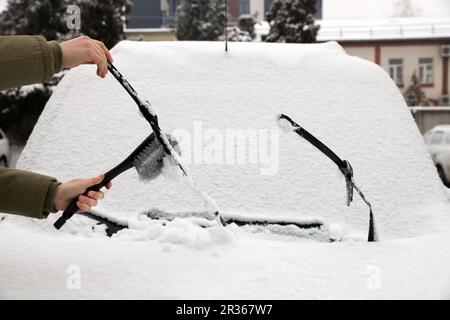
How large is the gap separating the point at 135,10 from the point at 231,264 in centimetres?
1603

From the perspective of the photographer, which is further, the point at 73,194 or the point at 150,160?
the point at 150,160

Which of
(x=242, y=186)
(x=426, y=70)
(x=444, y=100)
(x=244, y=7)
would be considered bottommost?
(x=444, y=100)

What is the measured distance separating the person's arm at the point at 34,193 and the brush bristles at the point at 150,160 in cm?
20

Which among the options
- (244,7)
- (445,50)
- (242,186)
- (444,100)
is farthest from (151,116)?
(445,50)

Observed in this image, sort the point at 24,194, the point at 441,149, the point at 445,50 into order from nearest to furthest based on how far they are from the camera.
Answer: the point at 24,194 → the point at 441,149 → the point at 445,50

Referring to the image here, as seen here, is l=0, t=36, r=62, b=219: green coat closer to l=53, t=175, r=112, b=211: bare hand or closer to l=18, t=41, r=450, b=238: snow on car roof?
l=53, t=175, r=112, b=211: bare hand

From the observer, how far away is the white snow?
4.18 ft

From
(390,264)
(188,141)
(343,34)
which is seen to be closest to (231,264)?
(390,264)

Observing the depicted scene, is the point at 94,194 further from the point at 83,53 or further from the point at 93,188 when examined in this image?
the point at 83,53

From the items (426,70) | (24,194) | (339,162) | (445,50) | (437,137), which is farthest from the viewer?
(426,70)

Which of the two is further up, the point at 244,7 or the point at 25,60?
the point at 244,7

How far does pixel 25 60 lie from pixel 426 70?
73.4 feet

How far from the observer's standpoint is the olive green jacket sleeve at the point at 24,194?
130 cm

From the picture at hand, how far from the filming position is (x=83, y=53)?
1312 mm
